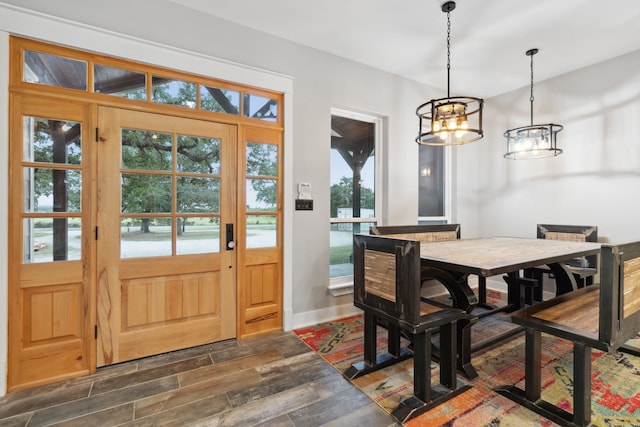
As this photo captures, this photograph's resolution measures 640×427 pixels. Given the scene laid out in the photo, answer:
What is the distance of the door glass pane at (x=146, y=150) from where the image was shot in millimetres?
2350

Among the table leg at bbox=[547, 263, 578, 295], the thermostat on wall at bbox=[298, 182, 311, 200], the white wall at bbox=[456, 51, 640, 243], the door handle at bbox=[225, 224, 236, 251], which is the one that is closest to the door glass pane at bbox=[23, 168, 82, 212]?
the door handle at bbox=[225, 224, 236, 251]

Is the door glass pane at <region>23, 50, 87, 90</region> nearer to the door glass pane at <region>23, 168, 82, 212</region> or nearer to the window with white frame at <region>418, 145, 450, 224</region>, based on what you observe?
the door glass pane at <region>23, 168, 82, 212</region>

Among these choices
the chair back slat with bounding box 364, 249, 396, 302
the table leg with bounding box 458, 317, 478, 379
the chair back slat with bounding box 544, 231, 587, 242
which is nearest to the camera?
the chair back slat with bounding box 364, 249, 396, 302

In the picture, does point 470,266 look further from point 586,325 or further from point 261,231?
point 261,231

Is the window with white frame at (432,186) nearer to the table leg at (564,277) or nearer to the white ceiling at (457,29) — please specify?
the white ceiling at (457,29)

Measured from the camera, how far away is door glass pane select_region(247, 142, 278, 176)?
285 cm

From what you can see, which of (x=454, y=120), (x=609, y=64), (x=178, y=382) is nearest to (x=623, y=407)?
(x=454, y=120)

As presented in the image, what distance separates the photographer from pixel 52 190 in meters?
2.11

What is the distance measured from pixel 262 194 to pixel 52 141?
1593 millimetres

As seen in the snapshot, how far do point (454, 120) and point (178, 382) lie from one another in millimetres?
2801

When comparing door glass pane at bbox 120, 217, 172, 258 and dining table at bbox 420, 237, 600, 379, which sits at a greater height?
door glass pane at bbox 120, 217, 172, 258

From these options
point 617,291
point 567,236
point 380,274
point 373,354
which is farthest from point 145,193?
point 567,236

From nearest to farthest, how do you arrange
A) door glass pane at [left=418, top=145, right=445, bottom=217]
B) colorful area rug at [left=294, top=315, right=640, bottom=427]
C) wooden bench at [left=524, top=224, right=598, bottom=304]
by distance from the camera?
colorful area rug at [left=294, top=315, right=640, bottom=427], wooden bench at [left=524, top=224, right=598, bottom=304], door glass pane at [left=418, top=145, right=445, bottom=217]

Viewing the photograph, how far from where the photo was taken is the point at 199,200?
103 inches
